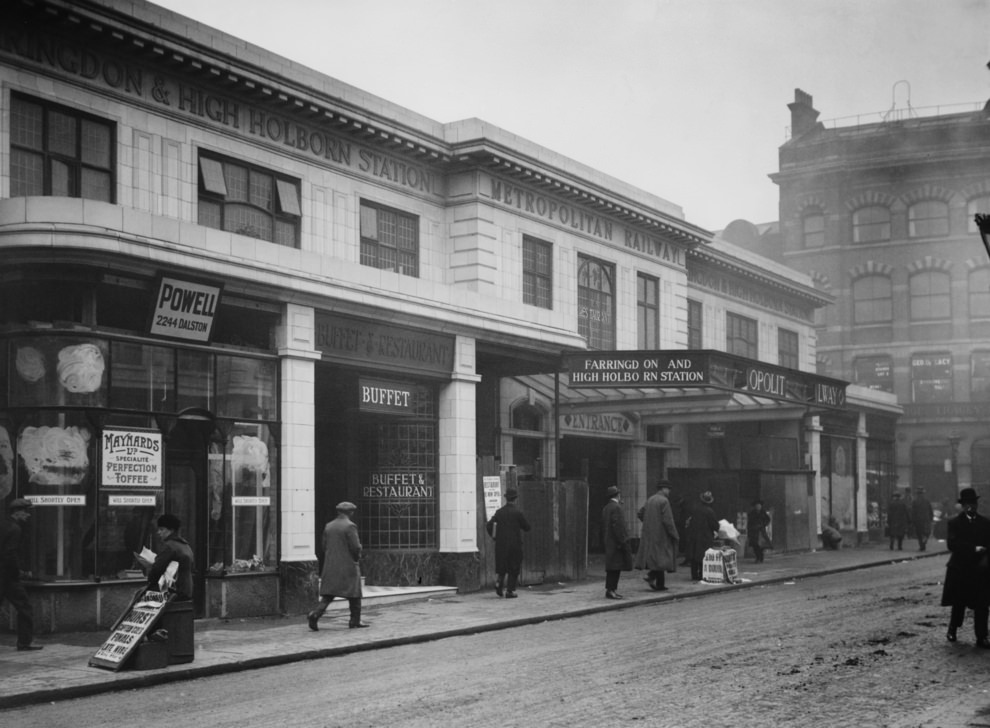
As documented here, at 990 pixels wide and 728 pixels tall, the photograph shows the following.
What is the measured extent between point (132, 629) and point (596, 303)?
62.0ft

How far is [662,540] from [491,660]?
358 inches

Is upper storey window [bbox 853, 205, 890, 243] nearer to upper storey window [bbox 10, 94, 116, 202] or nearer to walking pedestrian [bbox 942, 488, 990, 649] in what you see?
upper storey window [bbox 10, 94, 116, 202]

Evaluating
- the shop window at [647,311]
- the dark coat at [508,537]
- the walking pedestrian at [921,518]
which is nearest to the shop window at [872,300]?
the walking pedestrian at [921,518]

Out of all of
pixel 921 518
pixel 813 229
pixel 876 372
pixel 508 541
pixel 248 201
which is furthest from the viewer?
pixel 813 229

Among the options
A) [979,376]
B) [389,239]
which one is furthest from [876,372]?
[389,239]

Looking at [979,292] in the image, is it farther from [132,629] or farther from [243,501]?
[132,629]

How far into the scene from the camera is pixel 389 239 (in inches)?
976

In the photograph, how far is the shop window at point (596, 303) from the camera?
2958 cm

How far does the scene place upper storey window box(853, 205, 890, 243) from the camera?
2290 inches

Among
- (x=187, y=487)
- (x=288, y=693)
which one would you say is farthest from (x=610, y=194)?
(x=288, y=693)

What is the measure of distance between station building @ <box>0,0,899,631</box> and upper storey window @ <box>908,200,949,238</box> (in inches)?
1099

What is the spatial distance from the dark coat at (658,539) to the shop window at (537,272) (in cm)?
704

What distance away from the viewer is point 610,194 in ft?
97.1

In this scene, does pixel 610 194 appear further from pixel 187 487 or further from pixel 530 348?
pixel 187 487
